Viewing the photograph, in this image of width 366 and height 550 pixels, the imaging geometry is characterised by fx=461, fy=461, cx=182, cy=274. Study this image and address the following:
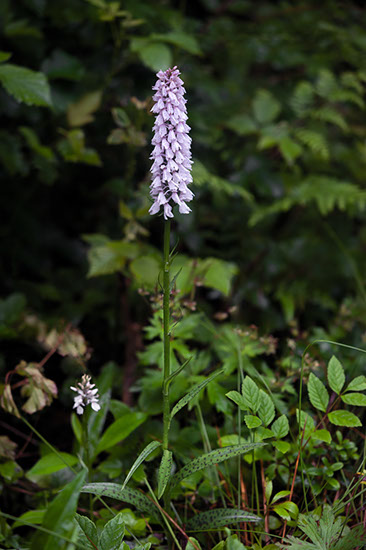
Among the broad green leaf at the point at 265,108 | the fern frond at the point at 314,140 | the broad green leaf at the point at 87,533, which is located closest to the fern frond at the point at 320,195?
the fern frond at the point at 314,140

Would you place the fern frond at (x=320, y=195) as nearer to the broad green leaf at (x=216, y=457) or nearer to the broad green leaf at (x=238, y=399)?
the broad green leaf at (x=238, y=399)

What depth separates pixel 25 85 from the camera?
74.0 inches

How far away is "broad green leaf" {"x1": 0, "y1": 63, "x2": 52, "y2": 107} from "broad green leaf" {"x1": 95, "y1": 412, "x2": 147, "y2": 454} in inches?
50.6

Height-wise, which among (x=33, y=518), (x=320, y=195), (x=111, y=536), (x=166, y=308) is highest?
(x=320, y=195)

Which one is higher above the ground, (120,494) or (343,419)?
(343,419)

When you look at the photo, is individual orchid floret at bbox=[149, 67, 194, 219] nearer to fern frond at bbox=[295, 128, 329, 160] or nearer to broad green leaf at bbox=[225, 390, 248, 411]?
broad green leaf at bbox=[225, 390, 248, 411]

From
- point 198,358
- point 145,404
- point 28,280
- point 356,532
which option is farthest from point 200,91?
point 356,532

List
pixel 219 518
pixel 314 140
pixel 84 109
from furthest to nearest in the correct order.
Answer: pixel 314 140 → pixel 84 109 → pixel 219 518

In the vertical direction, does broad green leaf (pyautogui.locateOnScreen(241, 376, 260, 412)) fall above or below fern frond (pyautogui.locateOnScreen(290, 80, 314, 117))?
below

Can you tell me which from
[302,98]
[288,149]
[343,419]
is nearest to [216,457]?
[343,419]

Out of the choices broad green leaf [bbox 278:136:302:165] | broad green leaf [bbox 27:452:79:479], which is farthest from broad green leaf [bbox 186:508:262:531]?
broad green leaf [bbox 278:136:302:165]

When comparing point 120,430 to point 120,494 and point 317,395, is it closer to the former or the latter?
point 120,494

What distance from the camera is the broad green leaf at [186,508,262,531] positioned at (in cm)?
121

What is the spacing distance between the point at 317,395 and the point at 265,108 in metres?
2.12
